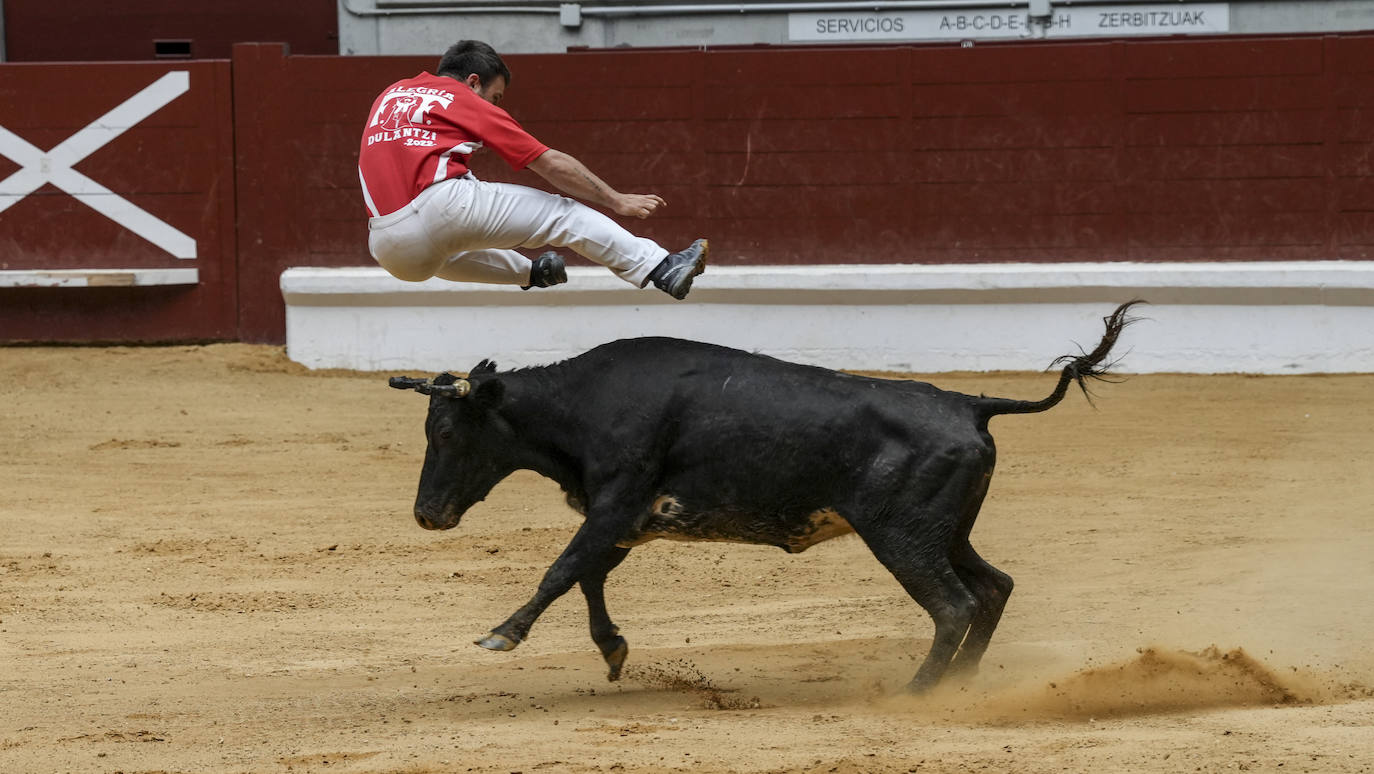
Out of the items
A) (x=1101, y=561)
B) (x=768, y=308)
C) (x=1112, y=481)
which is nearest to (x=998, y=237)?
(x=768, y=308)

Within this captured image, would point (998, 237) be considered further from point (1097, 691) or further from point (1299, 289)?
point (1097, 691)

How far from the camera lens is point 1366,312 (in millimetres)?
10773

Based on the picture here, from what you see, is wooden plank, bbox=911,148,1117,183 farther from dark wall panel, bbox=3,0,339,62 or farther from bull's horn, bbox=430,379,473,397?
bull's horn, bbox=430,379,473,397

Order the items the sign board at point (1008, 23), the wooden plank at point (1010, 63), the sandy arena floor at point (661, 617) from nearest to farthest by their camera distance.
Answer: the sandy arena floor at point (661, 617) < the wooden plank at point (1010, 63) < the sign board at point (1008, 23)

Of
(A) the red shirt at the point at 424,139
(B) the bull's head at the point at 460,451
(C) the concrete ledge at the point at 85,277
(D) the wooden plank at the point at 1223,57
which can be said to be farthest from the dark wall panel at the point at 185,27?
(B) the bull's head at the point at 460,451

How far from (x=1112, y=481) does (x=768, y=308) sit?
350 cm

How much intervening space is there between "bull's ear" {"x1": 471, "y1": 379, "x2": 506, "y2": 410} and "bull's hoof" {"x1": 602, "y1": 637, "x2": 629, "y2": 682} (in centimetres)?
78

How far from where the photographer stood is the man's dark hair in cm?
520

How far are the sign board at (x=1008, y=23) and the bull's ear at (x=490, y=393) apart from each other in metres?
8.90

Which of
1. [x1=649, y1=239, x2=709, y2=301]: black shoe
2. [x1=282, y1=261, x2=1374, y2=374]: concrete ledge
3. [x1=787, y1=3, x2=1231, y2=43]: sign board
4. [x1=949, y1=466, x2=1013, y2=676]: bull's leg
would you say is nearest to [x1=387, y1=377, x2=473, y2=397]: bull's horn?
[x1=649, y1=239, x2=709, y2=301]: black shoe

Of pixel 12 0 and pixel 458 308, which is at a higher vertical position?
pixel 12 0

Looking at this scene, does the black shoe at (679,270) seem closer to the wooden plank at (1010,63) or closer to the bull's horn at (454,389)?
the bull's horn at (454,389)

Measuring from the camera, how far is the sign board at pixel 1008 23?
43.8 ft

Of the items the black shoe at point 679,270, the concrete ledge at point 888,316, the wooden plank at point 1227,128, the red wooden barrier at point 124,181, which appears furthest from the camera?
the red wooden barrier at point 124,181
